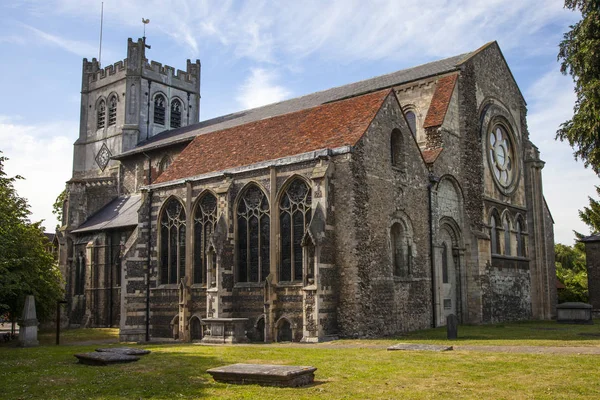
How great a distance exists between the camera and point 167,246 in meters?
26.9

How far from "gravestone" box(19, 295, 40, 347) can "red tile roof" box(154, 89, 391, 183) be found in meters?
7.76

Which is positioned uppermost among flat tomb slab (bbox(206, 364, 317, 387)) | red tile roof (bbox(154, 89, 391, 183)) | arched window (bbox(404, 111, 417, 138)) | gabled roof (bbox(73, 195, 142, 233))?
arched window (bbox(404, 111, 417, 138))

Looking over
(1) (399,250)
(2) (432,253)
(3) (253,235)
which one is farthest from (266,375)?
(2) (432,253)

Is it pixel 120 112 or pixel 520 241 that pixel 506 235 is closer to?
pixel 520 241

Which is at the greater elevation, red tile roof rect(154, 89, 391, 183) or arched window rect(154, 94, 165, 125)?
arched window rect(154, 94, 165, 125)

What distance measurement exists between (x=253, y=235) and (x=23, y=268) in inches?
381

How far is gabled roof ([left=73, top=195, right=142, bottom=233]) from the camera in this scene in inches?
1415

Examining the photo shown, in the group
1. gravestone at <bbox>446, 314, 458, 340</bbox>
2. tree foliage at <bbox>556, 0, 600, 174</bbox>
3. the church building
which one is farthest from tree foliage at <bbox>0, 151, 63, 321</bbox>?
tree foliage at <bbox>556, 0, 600, 174</bbox>

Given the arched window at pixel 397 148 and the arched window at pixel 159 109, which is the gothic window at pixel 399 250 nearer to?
the arched window at pixel 397 148

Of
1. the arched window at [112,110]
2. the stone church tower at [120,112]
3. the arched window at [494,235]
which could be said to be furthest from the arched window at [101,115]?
the arched window at [494,235]

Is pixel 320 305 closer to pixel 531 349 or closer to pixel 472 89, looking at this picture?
pixel 531 349

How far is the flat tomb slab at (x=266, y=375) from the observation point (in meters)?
10.4

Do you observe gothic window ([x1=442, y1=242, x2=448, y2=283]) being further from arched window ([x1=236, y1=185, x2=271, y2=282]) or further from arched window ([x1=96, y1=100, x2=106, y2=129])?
arched window ([x1=96, y1=100, x2=106, y2=129])

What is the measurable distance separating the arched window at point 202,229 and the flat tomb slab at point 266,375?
14080mm
